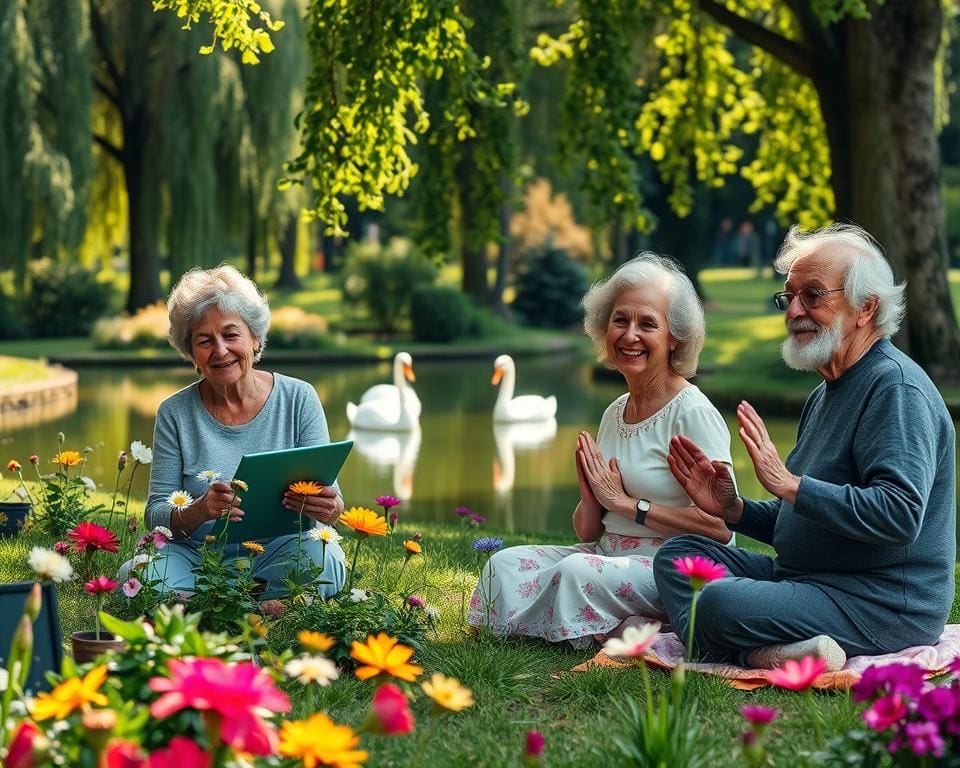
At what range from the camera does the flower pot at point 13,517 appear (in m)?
6.24

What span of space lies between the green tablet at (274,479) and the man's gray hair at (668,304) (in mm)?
952

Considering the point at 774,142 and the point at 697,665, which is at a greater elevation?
the point at 774,142

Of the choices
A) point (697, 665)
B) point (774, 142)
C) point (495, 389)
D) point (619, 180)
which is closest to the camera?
point (697, 665)

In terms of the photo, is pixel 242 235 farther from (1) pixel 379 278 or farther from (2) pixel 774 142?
(2) pixel 774 142

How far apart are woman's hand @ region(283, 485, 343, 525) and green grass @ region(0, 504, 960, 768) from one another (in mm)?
509

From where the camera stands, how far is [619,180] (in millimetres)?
10719

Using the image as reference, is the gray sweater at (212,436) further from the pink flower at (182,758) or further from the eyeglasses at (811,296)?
the pink flower at (182,758)

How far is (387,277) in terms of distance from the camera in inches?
1048

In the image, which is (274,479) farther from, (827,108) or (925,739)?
(827,108)

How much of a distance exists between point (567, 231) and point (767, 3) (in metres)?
25.6

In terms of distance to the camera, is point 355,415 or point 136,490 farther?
point 355,415

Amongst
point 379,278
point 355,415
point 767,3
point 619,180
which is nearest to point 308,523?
point 619,180

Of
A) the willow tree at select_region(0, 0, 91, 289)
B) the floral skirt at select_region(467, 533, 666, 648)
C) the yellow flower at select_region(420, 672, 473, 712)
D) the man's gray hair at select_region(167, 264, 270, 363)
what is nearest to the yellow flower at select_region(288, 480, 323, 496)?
the man's gray hair at select_region(167, 264, 270, 363)

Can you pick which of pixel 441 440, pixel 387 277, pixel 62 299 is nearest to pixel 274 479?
pixel 441 440
